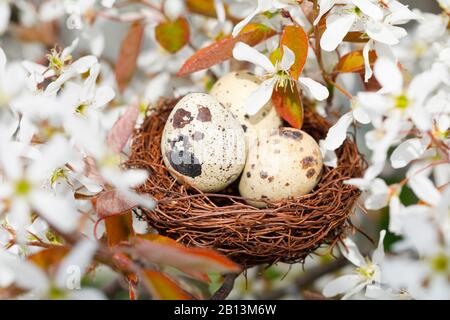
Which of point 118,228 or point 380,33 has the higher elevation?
point 380,33

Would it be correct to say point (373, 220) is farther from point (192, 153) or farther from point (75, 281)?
point (75, 281)

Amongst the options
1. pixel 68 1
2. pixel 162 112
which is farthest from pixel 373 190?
pixel 68 1

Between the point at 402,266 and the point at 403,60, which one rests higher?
the point at 402,266

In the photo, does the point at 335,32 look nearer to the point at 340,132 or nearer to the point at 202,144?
the point at 340,132

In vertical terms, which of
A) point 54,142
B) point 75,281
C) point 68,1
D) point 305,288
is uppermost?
point 54,142

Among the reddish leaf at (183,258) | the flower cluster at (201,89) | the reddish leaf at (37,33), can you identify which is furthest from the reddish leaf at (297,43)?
the reddish leaf at (37,33)

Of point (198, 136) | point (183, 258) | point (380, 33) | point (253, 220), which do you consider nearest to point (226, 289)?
point (253, 220)

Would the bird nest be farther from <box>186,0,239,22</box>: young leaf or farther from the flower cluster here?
<box>186,0,239,22</box>: young leaf
